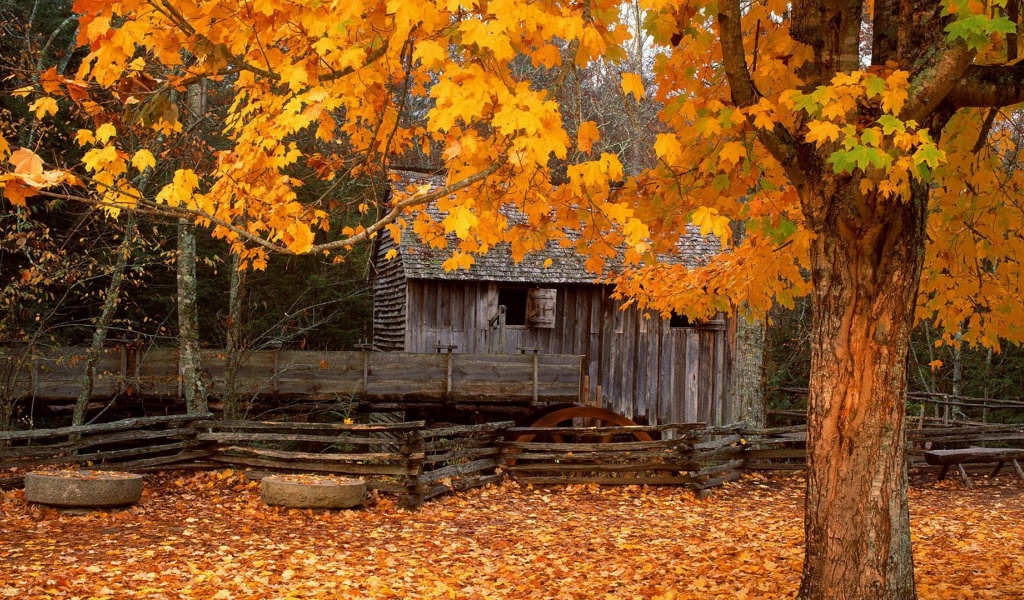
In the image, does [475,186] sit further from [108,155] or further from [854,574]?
[854,574]

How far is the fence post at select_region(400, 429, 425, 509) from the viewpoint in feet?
35.5

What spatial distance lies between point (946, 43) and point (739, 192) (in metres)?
1.97

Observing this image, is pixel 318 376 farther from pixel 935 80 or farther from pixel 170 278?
pixel 935 80

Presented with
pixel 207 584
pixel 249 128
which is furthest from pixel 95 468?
pixel 249 128

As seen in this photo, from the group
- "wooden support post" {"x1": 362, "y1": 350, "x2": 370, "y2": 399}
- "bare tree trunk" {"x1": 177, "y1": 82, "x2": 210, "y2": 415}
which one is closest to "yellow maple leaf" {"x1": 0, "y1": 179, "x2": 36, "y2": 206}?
"bare tree trunk" {"x1": 177, "y1": 82, "x2": 210, "y2": 415}

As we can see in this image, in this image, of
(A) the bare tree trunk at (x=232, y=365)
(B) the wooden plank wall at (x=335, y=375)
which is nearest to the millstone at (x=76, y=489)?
(B) the wooden plank wall at (x=335, y=375)

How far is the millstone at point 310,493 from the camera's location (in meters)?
10.1

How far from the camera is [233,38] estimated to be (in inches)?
245

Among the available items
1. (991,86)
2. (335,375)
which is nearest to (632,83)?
(991,86)

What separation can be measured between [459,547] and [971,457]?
28.4 feet

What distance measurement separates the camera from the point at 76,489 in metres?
9.29

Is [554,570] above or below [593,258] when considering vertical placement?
below

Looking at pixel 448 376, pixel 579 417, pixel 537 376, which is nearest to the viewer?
pixel 448 376

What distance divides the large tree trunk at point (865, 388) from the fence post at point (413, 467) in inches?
243
